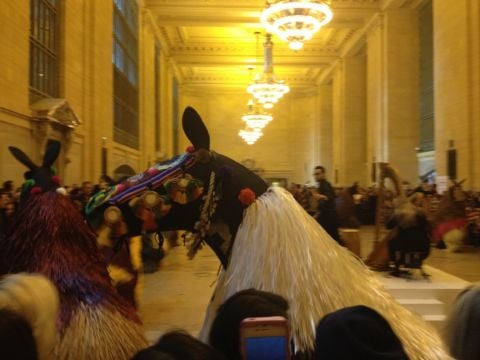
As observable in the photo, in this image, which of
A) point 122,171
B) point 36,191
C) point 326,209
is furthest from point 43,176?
point 122,171

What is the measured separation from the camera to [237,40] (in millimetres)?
25672

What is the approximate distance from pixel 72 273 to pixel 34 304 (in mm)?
409

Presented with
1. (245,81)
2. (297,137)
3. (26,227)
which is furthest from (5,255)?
(297,137)

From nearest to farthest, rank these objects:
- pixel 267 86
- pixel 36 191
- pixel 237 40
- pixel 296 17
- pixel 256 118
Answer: pixel 36 191 < pixel 296 17 < pixel 267 86 < pixel 237 40 < pixel 256 118

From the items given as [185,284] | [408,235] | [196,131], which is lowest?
[185,284]

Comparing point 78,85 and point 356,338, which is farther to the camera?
point 78,85

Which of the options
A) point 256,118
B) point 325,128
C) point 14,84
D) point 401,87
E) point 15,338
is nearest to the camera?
point 15,338

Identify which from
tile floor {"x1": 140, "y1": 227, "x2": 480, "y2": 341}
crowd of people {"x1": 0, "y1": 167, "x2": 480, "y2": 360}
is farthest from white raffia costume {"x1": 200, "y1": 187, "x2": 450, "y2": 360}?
tile floor {"x1": 140, "y1": 227, "x2": 480, "y2": 341}

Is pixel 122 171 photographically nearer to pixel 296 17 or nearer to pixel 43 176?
pixel 296 17

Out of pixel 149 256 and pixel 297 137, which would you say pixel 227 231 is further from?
pixel 297 137

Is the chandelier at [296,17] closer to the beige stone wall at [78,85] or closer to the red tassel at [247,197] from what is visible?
the beige stone wall at [78,85]

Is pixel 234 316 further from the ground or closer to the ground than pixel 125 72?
closer to the ground

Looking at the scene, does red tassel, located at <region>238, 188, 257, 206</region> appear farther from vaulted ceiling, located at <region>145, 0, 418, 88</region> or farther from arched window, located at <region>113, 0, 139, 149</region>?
vaulted ceiling, located at <region>145, 0, 418, 88</region>

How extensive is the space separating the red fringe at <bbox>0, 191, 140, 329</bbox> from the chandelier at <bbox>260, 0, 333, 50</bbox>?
1033 cm
